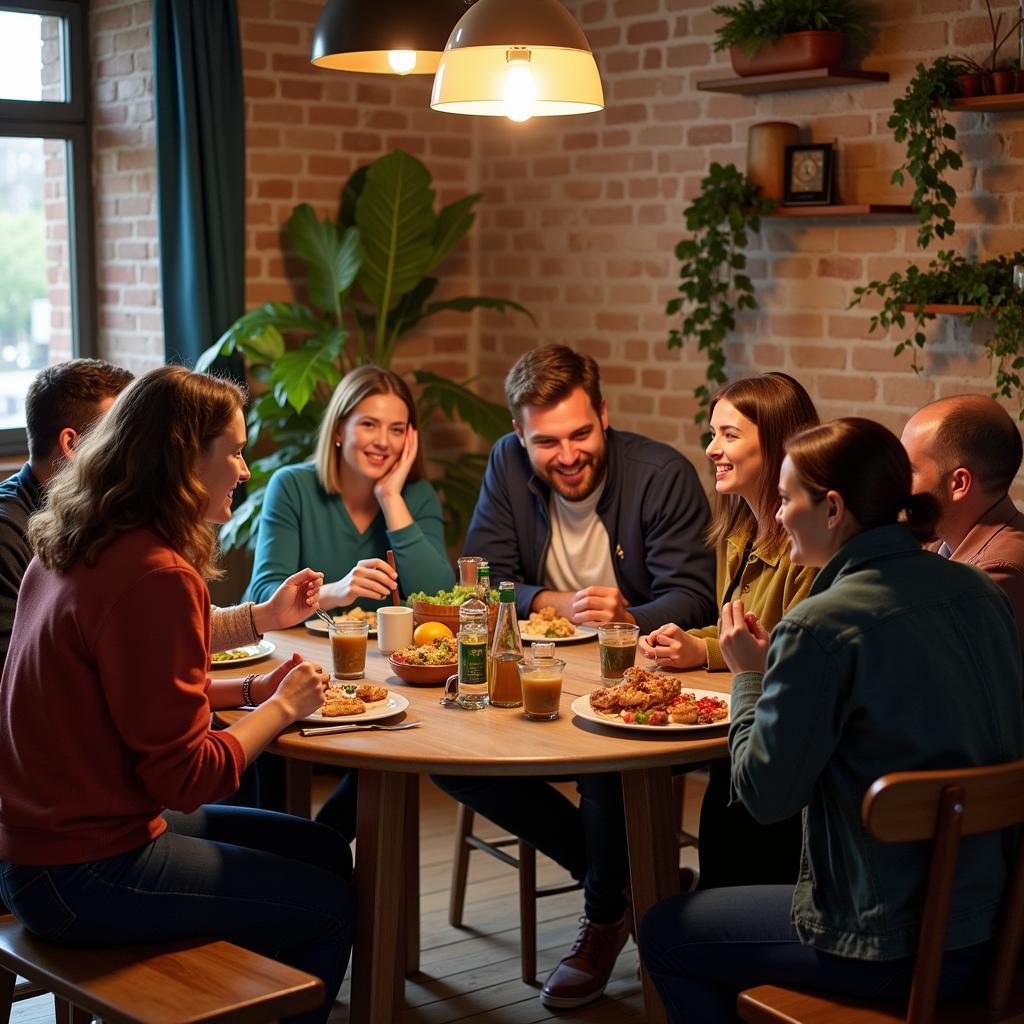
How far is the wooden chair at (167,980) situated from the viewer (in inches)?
77.2

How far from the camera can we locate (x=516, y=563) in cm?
351

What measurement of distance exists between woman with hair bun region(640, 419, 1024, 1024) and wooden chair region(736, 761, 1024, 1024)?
0.09 feet

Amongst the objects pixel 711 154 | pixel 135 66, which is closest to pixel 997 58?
pixel 711 154

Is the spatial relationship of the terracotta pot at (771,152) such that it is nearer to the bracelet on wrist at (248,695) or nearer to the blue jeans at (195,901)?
the bracelet on wrist at (248,695)

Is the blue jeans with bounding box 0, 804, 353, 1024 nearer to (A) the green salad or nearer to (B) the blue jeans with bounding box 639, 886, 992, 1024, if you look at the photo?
(B) the blue jeans with bounding box 639, 886, 992, 1024

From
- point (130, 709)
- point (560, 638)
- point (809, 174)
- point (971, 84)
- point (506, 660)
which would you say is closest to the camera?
point (130, 709)

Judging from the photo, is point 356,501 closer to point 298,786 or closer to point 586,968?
point 298,786

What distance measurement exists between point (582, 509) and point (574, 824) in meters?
0.75

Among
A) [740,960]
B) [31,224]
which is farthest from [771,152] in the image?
[740,960]

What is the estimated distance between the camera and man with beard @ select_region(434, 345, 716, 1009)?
3127mm

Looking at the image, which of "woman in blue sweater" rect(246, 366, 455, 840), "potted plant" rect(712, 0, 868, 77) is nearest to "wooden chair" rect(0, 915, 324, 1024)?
"woman in blue sweater" rect(246, 366, 455, 840)

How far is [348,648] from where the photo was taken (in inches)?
105

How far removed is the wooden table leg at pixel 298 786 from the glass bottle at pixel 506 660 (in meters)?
0.68

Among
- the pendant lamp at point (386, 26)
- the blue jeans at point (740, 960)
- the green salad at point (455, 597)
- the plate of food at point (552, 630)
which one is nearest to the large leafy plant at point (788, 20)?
the pendant lamp at point (386, 26)
